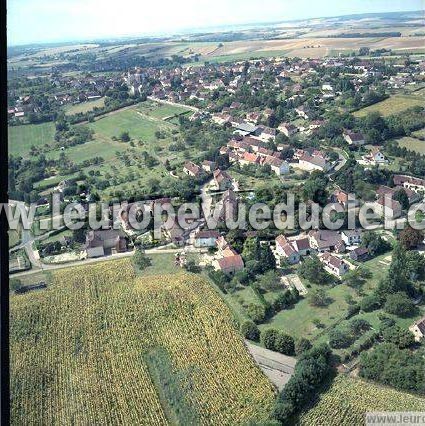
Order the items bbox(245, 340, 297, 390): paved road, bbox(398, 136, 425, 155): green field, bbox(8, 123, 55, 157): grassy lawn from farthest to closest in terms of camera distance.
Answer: bbox(8, 123, 55, 157): grassy lawn → bbox(398, 136, 425, 155): green field → bbox(245, 340, 297, 390): paved road

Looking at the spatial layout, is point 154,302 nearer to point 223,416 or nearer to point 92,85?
point 223,416

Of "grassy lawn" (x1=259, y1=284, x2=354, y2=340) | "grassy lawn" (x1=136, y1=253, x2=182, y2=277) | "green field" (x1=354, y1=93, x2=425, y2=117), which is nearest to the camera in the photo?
"grassy lawn" (x1=259, y1=284, x2=354, y2=340)

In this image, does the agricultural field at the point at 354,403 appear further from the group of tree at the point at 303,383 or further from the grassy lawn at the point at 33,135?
the grassy lawn at the point at 33,135

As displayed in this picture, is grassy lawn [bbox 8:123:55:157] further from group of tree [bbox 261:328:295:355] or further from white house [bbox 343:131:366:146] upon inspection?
group of tree [bbox 261:328:295:355]

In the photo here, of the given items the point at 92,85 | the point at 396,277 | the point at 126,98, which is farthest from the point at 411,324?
the point at 92,85

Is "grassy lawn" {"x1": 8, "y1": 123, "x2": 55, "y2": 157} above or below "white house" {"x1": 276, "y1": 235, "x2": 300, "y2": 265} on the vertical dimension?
above

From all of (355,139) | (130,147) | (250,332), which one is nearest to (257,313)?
(250,332)

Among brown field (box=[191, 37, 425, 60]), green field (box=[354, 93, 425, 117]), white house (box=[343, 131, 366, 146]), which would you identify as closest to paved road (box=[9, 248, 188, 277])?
white house (box=[343, 131, 366, 146])
